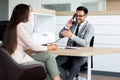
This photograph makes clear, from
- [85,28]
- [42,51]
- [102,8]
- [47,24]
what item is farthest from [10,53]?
[102,8]

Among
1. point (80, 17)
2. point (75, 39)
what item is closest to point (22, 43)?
point (75, 39)

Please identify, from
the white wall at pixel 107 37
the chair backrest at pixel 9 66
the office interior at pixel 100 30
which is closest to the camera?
the chair backrest at pixel 9 66

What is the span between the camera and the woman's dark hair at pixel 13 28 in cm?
245

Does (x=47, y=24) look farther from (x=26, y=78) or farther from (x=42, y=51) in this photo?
(x=26, y=78)

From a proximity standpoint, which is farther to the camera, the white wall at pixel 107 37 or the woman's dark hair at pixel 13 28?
the white wall at pixel 107 37

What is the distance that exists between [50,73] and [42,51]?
0.24m

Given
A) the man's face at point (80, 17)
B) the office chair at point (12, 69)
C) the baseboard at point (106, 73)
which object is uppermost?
the man's face at point (80, 17)

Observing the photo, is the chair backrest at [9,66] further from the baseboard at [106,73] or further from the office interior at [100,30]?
the baseboard at [106,73]

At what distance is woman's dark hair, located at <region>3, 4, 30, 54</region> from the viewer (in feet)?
8.03

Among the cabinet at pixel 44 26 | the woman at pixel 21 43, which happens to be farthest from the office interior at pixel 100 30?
the woman at pixel 21 43

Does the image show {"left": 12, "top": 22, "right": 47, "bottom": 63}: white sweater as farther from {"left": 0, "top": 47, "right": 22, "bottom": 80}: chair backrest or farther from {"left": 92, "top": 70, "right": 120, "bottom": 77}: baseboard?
{"left": 92, "top": 70, "right": 120, "bottom": 77}: baseboard

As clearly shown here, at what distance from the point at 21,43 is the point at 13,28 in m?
0.17

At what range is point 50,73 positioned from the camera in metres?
2.73

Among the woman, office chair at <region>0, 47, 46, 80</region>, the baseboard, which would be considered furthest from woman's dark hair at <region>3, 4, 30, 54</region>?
the baseboard
